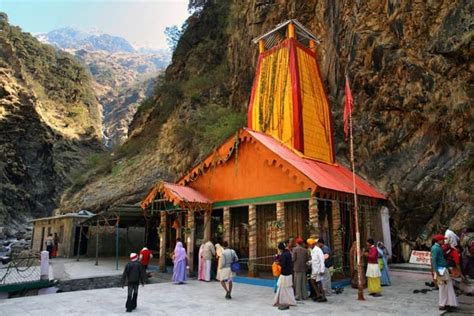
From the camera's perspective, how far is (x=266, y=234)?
51.9ft

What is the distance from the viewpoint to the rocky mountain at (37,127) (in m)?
49.5

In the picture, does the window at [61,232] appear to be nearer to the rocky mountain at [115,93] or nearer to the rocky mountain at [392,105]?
the rocky mountain at [392,105]

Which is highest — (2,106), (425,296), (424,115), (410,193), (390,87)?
(2,106)

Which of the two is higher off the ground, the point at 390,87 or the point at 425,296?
the point at 390,87

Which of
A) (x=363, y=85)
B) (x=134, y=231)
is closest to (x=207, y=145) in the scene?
(x=134, y=231)

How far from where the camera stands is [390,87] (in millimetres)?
18516

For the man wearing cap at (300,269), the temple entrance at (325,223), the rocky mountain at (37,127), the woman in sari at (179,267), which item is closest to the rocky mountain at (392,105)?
the temple entrance at (325,223)

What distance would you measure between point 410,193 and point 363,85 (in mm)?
6690

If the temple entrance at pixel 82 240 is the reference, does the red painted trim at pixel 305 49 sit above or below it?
above

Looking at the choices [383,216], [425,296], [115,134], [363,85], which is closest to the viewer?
[425,296]

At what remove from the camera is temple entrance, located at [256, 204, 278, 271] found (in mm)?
15590

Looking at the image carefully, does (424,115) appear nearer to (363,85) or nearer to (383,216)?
(363,85)

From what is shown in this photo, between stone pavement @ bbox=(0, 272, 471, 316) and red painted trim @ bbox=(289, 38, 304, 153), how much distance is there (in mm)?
7118

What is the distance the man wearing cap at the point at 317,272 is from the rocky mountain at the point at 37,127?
43.9 meters
